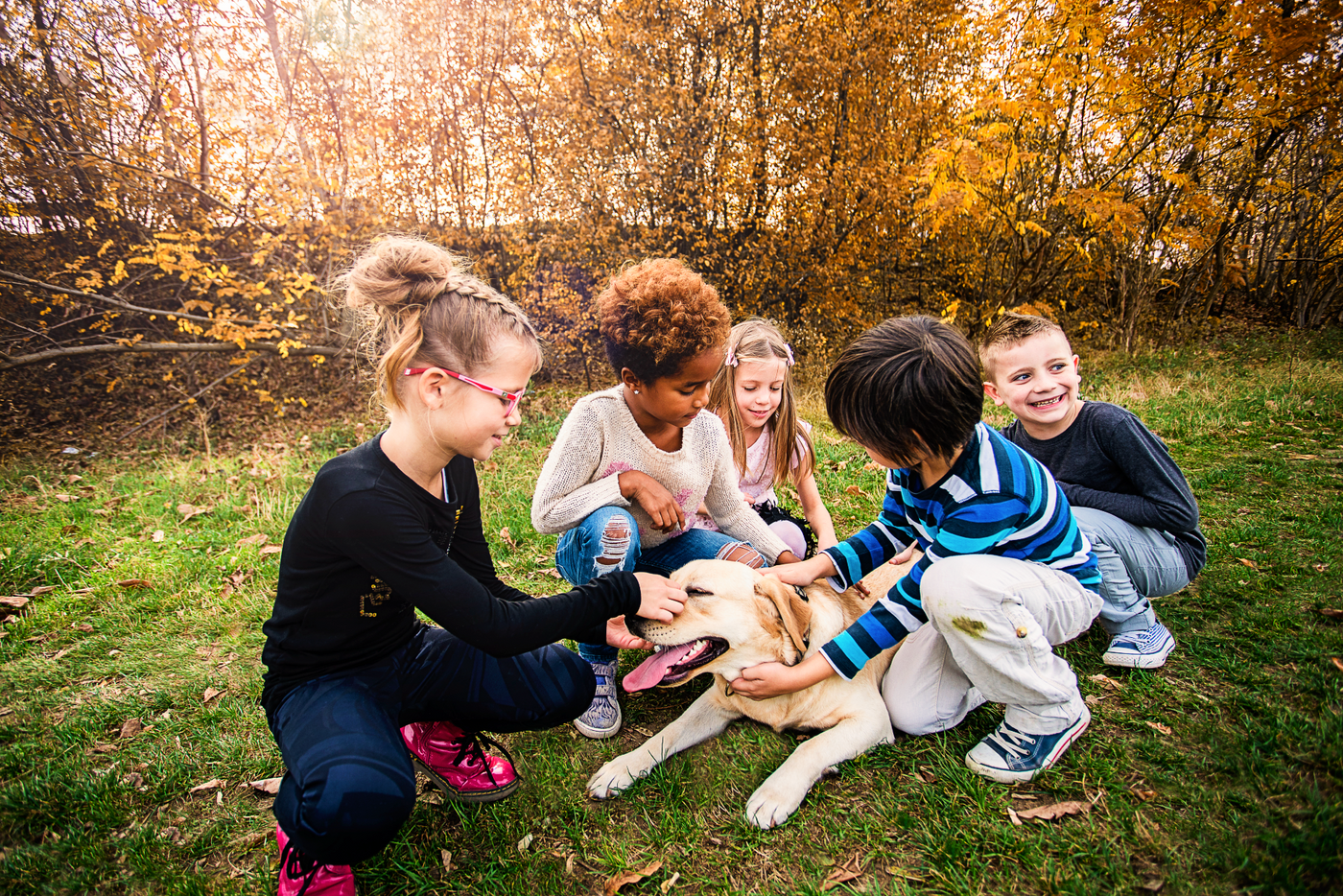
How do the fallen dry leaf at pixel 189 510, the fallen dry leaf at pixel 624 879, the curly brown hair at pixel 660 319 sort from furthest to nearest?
the fallen dry leaf at pixel 189 510
the curly brown hair at pixel 660 319
the fallen dry leaf at pixel 624 879

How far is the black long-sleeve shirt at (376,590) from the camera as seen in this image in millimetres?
1894

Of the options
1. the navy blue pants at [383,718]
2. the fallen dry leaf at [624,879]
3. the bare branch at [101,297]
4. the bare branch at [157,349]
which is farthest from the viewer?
the bare branch at [157,349]

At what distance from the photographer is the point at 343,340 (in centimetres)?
892

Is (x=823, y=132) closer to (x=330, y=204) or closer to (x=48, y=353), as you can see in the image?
(x=330, y=204)

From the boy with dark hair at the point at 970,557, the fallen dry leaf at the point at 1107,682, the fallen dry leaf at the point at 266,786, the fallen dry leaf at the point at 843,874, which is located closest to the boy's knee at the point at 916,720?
the boy with dark hair at the point at 970,557

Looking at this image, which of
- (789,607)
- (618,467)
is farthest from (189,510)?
(789,607)

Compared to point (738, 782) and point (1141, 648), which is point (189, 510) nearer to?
point (738, 782)

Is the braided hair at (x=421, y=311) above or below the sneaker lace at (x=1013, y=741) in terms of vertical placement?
above

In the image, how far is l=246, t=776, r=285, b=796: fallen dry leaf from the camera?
2.46m

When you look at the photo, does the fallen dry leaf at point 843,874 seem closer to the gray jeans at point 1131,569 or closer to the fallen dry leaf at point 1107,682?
the fallen dry leaf at point 1107,682

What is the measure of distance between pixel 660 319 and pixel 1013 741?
2.05m

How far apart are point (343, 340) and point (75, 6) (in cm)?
432

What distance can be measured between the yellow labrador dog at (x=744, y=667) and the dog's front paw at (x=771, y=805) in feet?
0.08

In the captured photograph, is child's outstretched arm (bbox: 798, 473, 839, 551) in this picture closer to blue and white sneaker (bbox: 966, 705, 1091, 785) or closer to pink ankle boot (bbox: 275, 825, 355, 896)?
blue and white sneaker (bbox: 966, 705, 1091, 785)
